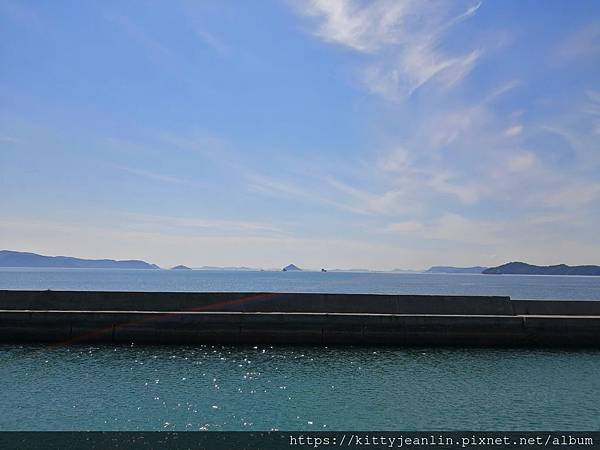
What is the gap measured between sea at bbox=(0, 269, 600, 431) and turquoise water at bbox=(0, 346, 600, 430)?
39mm

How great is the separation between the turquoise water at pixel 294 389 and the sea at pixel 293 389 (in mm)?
39

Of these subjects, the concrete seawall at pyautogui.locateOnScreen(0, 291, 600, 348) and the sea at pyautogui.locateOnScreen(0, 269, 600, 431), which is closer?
the sea at pyautogui.locateOnScreen(0, 269, 600, 431)

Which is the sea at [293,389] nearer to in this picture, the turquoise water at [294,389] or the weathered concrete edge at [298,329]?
the turquoise water at [294,389]

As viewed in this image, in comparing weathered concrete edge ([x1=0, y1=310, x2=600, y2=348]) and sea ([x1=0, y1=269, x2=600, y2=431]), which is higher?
weathered concrete edge ([x1=0, y1=310, x2=600, y2=348])

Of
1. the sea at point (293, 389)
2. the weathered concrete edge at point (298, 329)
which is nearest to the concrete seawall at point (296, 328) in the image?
the weathered concrete edge at point (298, 329)

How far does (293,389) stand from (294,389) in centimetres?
3

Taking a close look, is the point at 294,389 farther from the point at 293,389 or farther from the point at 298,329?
the point at 298,329

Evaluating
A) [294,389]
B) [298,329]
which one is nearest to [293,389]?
[294,389]

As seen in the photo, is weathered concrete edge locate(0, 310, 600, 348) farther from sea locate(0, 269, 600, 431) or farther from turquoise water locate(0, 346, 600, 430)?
turquoise water locate(0, 346, 600, 430)

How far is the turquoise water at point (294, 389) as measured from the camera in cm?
1083

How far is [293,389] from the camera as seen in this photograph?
13.6 meters

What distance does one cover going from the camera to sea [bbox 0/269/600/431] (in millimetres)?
10797

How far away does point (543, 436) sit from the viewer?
390 inches

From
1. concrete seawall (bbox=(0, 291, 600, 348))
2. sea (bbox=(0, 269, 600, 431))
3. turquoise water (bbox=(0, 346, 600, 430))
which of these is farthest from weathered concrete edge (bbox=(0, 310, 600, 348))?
turquoise water (bbox=(0, 346, 600, 430))
